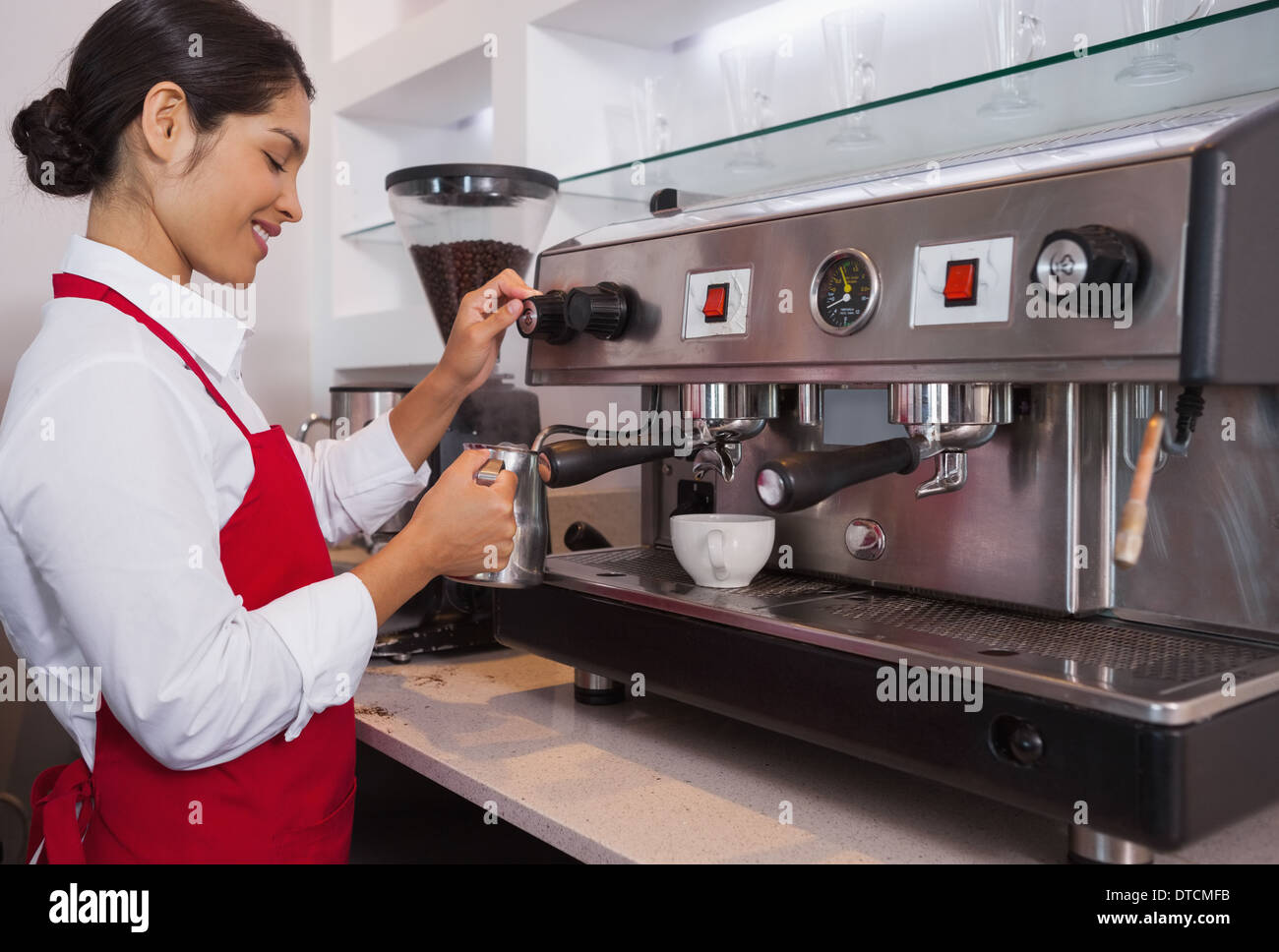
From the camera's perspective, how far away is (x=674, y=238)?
933 millimetres

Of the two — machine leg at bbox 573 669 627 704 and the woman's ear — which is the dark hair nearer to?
the woman's ear

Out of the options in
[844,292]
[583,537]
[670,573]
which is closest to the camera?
[844,292]

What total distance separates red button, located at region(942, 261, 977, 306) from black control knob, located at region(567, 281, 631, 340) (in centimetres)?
33

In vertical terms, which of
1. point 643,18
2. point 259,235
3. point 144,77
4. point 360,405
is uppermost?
point 643,18

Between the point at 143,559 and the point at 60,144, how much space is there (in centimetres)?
38

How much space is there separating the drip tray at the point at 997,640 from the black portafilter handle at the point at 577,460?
0.33ft

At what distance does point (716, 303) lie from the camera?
2.92 ft

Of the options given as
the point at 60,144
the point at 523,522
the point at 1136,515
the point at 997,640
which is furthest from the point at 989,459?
the point at 60,144

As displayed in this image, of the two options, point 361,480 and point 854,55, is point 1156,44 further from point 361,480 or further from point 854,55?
point 361,480

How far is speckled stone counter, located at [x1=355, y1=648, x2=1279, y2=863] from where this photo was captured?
72cm

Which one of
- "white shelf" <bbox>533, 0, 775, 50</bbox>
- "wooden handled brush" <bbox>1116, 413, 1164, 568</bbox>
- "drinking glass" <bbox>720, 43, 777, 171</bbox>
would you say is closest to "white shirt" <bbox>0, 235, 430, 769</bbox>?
"wooden handled brush" <bbox>1116, 413, 1164, 568</bbox>
